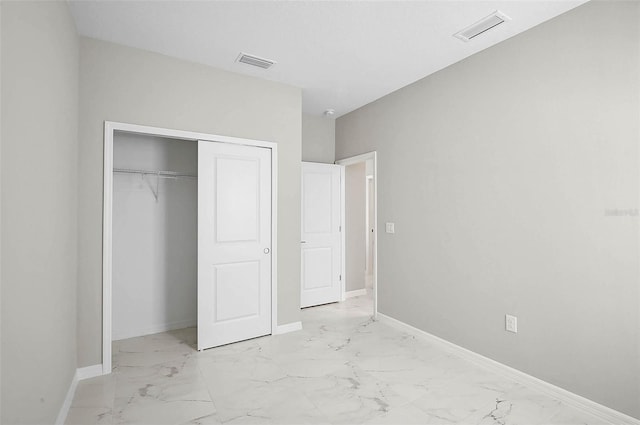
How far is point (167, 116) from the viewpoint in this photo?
9.68 feet

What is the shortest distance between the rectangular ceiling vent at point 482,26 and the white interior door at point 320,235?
7.88ft

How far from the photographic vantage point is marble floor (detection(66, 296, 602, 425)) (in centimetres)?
208

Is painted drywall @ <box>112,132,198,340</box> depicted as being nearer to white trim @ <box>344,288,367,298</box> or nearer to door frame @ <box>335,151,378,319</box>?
door frame @ <box>335,151,378,319</box>

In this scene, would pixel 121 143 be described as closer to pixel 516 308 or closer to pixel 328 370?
pixel 328 370

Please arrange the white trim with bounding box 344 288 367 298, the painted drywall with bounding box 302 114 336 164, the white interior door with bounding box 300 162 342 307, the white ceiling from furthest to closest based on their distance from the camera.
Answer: the white trim with bounding box 344 288 367 298
the painted drywall with bounding box 302 114 336 164
the white interior door with bounding box 300 162 342 307
the white ceiling

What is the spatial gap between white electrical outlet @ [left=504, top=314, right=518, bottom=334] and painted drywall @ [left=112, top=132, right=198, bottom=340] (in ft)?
10.5

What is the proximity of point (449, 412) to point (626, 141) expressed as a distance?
2.03 meters

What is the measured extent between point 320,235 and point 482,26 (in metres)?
3.01

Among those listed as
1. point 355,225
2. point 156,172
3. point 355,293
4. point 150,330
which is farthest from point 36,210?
point 355,293

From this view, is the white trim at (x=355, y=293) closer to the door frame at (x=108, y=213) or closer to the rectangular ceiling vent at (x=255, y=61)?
the door frame at (x=108, y=213)

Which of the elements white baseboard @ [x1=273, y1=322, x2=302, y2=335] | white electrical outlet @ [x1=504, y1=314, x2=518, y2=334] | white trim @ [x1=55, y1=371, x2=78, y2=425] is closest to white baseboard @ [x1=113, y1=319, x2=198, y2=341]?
white trim @ [x1=55, y1=371, x2=78, y2=425]

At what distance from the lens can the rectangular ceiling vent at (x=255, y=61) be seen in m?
2.97

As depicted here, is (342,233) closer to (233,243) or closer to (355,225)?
(355,225)

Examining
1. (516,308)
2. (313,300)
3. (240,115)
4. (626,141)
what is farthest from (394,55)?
(313,300)
